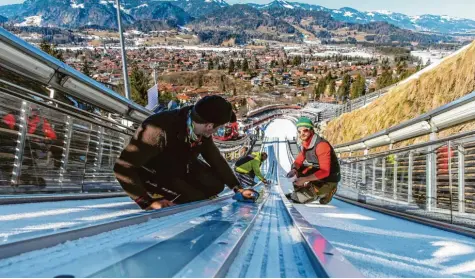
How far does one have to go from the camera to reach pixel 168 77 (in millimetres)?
159000

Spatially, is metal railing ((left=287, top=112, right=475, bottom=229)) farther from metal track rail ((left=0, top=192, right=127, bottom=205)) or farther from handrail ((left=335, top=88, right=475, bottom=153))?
metal track rail ((left=0, top=192, right=127, bottom=205))

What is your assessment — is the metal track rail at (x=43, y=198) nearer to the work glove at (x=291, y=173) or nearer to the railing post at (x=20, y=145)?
the railing post at (x=20, y=145)

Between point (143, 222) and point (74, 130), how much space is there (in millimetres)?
3043

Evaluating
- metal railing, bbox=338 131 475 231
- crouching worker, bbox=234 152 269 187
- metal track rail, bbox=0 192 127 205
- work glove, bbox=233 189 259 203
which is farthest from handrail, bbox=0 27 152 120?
crouching worker, bbox=234 152 269 187

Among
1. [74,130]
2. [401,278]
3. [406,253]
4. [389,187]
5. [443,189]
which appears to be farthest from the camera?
[389,187]

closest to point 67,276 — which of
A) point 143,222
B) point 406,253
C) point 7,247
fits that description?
point 7,247

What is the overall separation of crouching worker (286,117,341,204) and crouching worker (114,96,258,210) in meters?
2.49

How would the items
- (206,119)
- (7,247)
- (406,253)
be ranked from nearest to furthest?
(7,247)
(406,253)
(206,119)

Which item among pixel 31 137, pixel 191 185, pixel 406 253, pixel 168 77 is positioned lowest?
pixel 406 253

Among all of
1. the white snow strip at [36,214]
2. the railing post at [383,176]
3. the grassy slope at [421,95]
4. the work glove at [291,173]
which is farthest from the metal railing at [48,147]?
the grassy slope at [421,95]

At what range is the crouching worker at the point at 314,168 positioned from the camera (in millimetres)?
6570

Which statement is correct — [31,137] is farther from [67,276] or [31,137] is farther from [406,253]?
[406,253]

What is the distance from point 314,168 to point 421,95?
15143 millimetres

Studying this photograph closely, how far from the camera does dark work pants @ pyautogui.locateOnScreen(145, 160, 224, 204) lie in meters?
4.09
